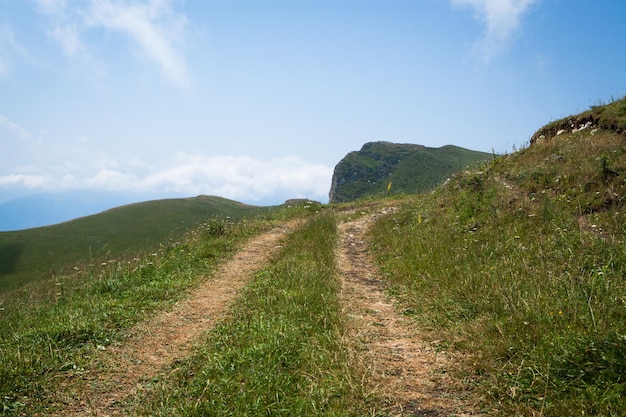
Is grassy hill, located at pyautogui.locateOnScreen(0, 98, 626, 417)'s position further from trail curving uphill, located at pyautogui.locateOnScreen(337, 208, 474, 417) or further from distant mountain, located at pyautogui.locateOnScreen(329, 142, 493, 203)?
distant mountain, located at pyautogui.locateOnScreen(329, 142, 493, 203)

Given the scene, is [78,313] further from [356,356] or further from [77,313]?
[356,356]

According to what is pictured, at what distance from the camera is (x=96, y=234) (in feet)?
209

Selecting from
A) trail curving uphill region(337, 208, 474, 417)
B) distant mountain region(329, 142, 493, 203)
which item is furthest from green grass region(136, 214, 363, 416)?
distant mountain region(329, 142, 493, 203)

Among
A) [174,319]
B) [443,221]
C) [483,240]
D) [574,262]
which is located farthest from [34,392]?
[443,221]

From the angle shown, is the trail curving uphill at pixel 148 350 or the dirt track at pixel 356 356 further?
the trail curving uphill at pixel 148 350

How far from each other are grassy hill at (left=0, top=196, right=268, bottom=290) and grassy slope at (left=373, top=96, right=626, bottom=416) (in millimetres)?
37843

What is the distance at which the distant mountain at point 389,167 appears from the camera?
141125 millimetres

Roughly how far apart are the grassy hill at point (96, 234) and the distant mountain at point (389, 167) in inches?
2723

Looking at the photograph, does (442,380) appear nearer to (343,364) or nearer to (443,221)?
(343,364)

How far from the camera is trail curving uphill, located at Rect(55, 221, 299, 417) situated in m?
4.96

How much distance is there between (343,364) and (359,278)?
216 inches

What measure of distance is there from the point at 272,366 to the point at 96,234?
68537mm

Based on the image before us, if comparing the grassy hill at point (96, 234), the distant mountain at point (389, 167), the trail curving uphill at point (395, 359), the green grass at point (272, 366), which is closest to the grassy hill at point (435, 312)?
the green grass at point (272, 366)

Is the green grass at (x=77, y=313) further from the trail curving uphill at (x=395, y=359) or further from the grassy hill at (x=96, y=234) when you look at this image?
the grassy hill at (x=96, y=234)
